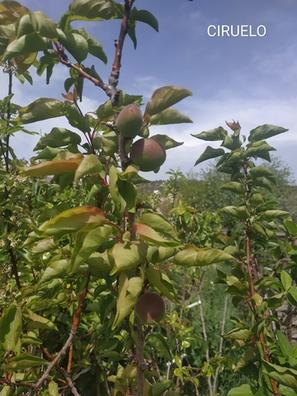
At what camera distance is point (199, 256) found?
1089 mm

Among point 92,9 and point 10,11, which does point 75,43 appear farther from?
point 10,11

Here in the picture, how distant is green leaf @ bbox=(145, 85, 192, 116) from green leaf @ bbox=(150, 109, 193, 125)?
3cm

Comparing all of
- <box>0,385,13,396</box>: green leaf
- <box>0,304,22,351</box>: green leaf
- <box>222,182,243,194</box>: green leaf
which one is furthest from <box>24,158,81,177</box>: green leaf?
<box>222,182,243,194</box>: green leaf

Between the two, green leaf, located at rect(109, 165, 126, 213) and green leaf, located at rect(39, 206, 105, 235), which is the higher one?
green leaf, located at rect(109, 165, 126, 213)

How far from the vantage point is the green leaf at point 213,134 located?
2.00 m

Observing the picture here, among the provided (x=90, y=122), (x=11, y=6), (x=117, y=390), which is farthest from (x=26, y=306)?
(x=11, y=6)

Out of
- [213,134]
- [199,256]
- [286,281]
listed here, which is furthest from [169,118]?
[286,281]

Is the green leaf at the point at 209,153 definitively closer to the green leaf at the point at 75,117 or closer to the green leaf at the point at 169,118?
the green leaf at the point at 169,118

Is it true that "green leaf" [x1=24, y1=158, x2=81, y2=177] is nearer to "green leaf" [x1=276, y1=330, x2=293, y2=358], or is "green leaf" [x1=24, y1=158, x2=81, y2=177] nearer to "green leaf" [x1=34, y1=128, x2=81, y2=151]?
"green leaf" [x1=34, y1=128, x2=81, y2=151]

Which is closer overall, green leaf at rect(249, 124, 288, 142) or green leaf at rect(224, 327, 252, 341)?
green leaf at rect(224, 327, 252, 341)

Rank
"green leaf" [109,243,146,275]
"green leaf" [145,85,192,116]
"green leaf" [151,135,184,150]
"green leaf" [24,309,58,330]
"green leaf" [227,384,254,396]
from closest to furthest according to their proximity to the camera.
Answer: "green leaf" [109,243,146,275] < "green leaf" [145,85,192,116] < "green leaf" [151,135,184,150] < "green leaf" [24,309,58,330] < "green leaf" [227,384,254,396]

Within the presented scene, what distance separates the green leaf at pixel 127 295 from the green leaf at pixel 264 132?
114 centimetres

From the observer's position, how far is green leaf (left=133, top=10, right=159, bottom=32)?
130 centimetres

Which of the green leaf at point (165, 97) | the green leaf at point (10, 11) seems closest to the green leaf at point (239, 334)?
the green leaf at point (165, 97)
